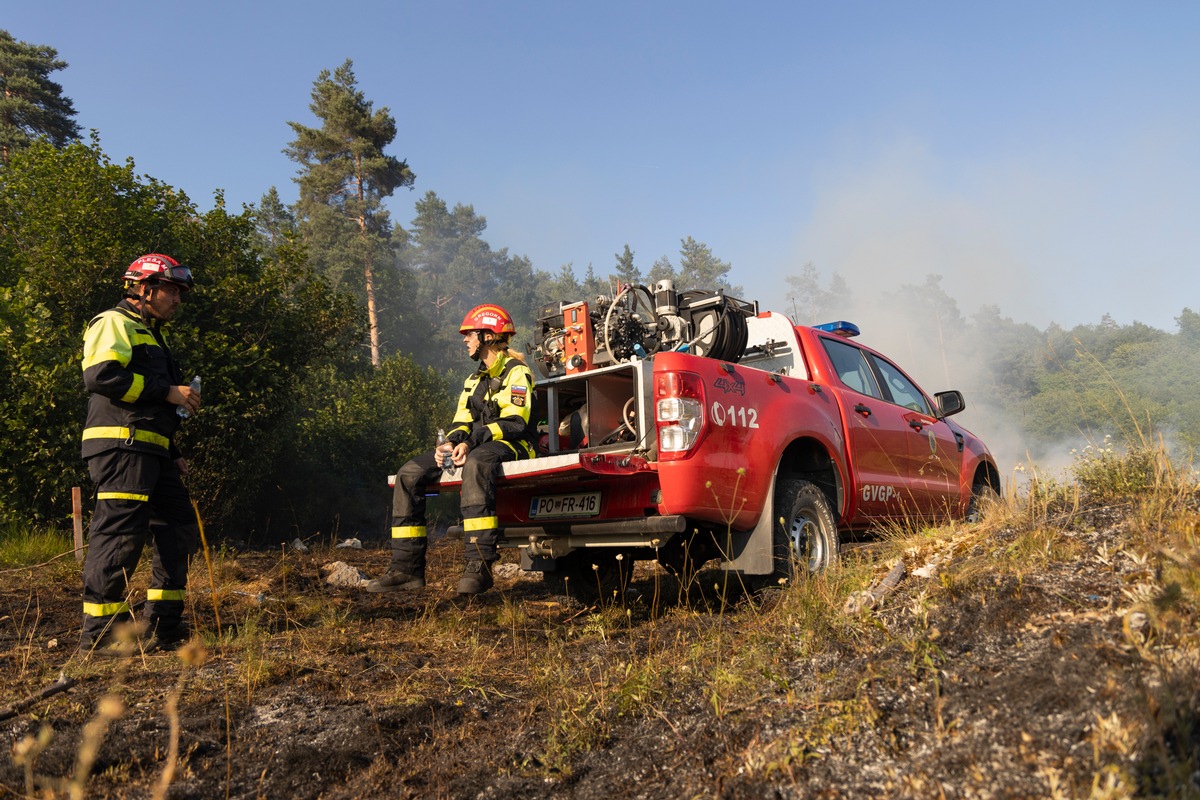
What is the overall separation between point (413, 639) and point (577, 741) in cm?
210

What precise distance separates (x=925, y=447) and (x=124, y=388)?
18.9 feet

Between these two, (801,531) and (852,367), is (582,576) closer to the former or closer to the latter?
(801,531)

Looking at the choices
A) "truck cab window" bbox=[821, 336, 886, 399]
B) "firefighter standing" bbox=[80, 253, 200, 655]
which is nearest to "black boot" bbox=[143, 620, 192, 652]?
"firefighter standing" bbox=[80, 253, 200, 655]

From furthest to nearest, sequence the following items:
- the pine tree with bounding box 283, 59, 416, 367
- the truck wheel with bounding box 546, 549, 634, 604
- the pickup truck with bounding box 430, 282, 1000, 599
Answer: the pine tree with bounding box 283, 59, 416, 367
the truck wheel with bounding box 546, 549, 634, 604
the pickup truck with bounding box 430, 282, 1000, 599

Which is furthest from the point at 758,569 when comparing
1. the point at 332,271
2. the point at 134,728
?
the point at 332,271

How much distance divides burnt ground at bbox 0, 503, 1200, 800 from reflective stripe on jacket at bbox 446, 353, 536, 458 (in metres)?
1.22

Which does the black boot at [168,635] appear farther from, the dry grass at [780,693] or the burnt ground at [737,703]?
the burnt ground at [737,703]

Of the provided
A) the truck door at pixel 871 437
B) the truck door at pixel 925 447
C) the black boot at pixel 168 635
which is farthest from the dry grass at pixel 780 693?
the truck door at pixel 925 447

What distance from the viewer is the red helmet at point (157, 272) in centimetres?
451

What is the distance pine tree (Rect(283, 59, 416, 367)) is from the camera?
3462cm

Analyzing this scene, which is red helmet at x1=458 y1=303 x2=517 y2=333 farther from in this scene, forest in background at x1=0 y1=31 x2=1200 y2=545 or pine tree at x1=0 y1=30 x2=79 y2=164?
pine tree at x1=0 y1=30 x2=79 y2=164

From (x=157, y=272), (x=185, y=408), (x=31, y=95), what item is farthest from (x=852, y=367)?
(x=31, y=95)

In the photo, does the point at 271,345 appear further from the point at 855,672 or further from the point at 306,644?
the point at 855,672

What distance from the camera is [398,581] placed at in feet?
15.9
